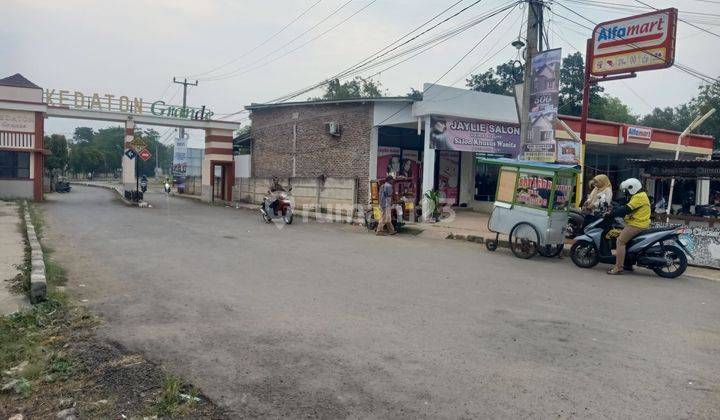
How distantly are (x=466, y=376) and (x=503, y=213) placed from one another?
8.20m

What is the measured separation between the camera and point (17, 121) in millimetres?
26297

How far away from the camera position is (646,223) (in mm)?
9695

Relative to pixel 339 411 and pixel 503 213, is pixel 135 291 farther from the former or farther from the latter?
pixel 503 213

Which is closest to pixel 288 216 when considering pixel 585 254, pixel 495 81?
pixel 585 254

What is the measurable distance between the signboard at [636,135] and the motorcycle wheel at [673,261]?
15.6 metres

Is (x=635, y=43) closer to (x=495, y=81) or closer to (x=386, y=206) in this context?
(x=386, y=206)

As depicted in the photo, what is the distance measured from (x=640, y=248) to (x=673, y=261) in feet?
2.14

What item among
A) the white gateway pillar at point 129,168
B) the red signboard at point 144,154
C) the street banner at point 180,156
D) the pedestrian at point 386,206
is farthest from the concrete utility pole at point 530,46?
the street banner at point 180,156

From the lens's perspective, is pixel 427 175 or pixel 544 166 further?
pixel 427 175

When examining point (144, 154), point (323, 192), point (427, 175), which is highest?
point (144, 154)

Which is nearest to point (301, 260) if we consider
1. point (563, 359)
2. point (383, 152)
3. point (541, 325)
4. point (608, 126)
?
point (541, 325)

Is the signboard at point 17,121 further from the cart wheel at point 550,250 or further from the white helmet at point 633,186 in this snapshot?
the white helmet at point 633,186

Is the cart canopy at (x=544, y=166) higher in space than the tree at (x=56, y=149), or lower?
lower

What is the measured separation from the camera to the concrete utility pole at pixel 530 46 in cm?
1433
